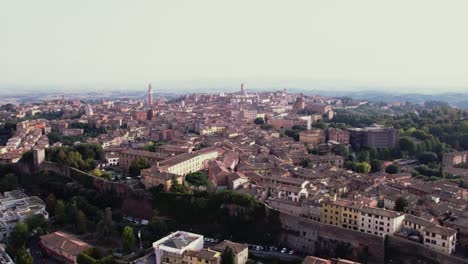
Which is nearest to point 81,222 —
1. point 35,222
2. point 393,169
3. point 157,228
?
point 35,222

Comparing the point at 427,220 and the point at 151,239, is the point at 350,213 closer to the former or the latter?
the point at 427,220

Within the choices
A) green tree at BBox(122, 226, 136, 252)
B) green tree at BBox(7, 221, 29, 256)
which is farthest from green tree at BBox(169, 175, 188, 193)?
green tree at BBox(7, 221, 29, 256)

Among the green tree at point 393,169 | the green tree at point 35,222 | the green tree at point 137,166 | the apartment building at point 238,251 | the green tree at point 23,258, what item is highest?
the green tree at point 137,166

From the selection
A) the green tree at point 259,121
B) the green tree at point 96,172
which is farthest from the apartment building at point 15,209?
the green tree at point 259,121

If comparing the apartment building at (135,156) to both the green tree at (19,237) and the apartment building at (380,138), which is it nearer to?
the green tree at (19,237)

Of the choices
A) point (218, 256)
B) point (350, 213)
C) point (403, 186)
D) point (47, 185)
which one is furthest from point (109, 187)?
point (403, 186)

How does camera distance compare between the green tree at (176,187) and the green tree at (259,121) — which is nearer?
the green tree at (176,187)

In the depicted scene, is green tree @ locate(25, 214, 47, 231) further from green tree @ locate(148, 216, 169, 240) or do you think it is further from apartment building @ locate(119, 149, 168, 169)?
apartment building @ locate(119, 149, 168, 169)
